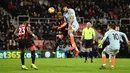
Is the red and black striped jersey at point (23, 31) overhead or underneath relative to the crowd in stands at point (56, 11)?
underneath

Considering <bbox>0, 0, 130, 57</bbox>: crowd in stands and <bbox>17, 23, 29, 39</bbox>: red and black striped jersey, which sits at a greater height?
<bbox>0, 0, 130, 57</bbox>: crowd in stands

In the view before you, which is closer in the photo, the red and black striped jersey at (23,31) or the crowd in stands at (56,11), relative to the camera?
the red and black striped jersey at (23,31)

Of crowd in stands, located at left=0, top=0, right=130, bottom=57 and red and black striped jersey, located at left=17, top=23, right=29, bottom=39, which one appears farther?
crowd in stands, located at left=0, top=0, right=130, bottom=57

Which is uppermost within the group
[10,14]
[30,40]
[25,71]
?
[10,14]

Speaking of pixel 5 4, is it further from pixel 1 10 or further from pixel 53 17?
pixel 53 17

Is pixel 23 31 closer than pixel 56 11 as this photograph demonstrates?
Yes

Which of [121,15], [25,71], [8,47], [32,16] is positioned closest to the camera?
[25,71]

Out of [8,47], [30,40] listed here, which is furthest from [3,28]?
[30,40]

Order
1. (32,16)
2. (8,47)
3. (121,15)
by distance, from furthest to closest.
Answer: (121,15) < (32,16) < (8,47)

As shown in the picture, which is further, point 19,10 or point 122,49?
point 19,10

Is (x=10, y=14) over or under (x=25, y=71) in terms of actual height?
over

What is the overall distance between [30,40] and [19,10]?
1982cm

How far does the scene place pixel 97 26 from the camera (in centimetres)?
3838

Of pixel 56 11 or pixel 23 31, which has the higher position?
pixel 56 11
